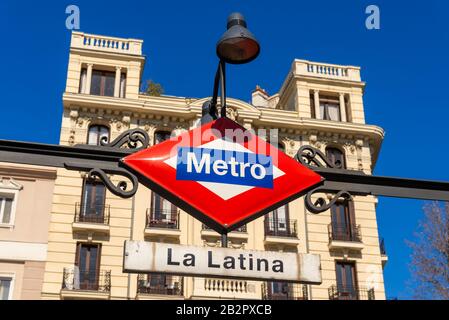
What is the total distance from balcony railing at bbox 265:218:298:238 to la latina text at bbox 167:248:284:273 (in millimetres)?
21553

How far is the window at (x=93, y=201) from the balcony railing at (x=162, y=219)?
192 cm

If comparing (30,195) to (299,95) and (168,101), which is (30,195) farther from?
(299,95)

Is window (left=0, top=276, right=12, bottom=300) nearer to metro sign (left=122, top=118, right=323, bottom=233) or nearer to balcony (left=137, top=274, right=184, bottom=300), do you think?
balcony (left=137, top=274, right=184, bottom=300)

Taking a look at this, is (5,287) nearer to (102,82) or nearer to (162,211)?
(162,211)

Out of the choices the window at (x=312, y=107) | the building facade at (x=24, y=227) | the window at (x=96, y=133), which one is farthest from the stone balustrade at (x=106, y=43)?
the window at (x=312, y=107)

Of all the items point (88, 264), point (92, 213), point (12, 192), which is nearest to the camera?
point (88, 264)

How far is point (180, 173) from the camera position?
4.47 metres

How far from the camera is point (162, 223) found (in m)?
25.0

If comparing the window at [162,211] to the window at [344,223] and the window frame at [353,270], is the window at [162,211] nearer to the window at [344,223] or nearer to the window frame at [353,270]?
the window at [344,223]

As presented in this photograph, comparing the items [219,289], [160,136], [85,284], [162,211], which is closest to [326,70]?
[160,136]

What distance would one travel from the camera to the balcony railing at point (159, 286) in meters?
23.9

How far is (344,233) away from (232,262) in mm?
23073

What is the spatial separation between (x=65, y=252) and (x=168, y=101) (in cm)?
786

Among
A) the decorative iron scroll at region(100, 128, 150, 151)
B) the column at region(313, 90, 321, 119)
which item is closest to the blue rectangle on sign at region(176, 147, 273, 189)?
the decorative iron scroll at region(100, 128, 150, 151)
